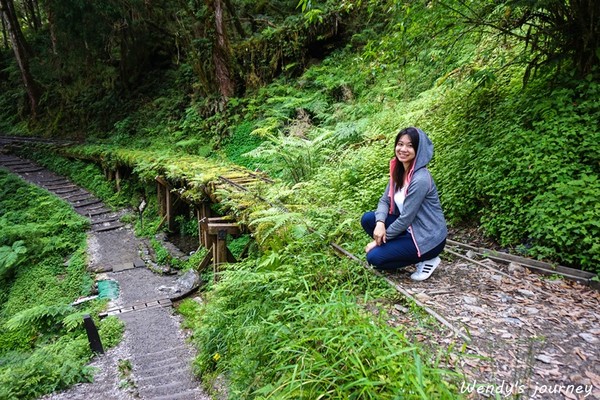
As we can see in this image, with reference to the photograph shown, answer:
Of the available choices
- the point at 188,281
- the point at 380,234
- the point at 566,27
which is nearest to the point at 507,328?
the point at 380,234

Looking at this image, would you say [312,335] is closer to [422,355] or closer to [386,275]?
[422,355]

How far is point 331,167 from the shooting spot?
754 centimetres

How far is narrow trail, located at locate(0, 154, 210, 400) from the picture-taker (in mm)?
5777

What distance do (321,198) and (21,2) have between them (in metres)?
38.3

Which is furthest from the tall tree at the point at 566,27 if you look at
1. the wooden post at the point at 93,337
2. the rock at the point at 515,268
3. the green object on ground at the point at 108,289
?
the green object on ground at the point at 108,289

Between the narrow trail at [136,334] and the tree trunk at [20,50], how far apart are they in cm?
1456

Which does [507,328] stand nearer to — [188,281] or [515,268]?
[515,268]

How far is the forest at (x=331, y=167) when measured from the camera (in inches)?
125

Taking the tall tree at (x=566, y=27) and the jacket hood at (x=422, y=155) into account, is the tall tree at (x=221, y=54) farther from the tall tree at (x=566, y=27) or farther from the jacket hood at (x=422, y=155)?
the jacket hood at (x=422, y=155)

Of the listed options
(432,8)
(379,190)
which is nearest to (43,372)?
(379,190)

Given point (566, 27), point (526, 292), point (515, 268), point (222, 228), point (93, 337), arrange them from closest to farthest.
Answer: point (526, 292)
point (515, 268)
point (566, 27)
point (93, 337)
point (222, 228)

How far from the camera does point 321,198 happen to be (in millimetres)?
6262

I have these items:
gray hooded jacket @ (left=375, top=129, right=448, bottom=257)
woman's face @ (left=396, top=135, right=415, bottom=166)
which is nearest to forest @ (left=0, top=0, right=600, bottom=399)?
gray hooded jacket @ (left=375, top=129, right=448, bottom=257)

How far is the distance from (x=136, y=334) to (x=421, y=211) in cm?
681
